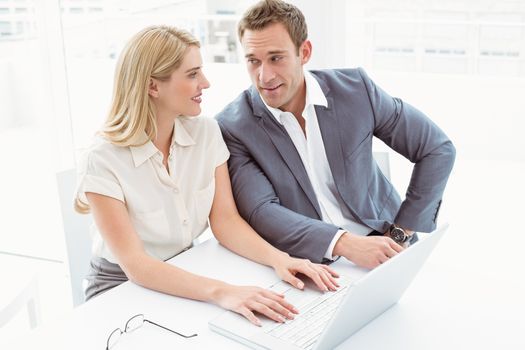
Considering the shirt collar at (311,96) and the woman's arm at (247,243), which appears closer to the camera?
the woman's arm at (247,243)

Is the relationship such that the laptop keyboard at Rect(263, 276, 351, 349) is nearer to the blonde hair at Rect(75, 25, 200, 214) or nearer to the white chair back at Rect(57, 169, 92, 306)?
the blonde hair at Rect(75, 25, 200, 214)

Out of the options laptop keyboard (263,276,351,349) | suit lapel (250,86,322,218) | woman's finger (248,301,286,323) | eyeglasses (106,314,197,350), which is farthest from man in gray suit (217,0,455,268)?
eyeglasses (106,314,197,350)

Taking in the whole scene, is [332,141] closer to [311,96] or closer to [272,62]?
[311,96]

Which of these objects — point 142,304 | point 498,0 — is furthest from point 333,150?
point 498,0

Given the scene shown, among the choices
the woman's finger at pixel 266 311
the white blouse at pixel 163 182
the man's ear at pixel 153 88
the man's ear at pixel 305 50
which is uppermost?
the man's ear at pixel 305 50

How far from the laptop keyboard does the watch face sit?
19.1 inches

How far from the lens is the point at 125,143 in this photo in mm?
1544

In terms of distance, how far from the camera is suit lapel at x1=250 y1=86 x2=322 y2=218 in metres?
1.75

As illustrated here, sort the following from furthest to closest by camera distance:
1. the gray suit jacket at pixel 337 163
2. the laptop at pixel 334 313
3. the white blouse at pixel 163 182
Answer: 1. the gray suit jacket at pixel 337 163
2. the white blouse at pixel 163 182
3. the laptop at pixel 334 313

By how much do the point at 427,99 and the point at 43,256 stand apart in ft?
10.4

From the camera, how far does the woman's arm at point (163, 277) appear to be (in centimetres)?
126

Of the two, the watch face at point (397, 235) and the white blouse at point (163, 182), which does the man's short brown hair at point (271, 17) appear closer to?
the white blouse at point (163, 182)

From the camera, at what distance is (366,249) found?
4.85ft

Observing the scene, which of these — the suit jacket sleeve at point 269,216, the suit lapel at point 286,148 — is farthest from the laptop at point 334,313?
the suit lapel at point 286,148
